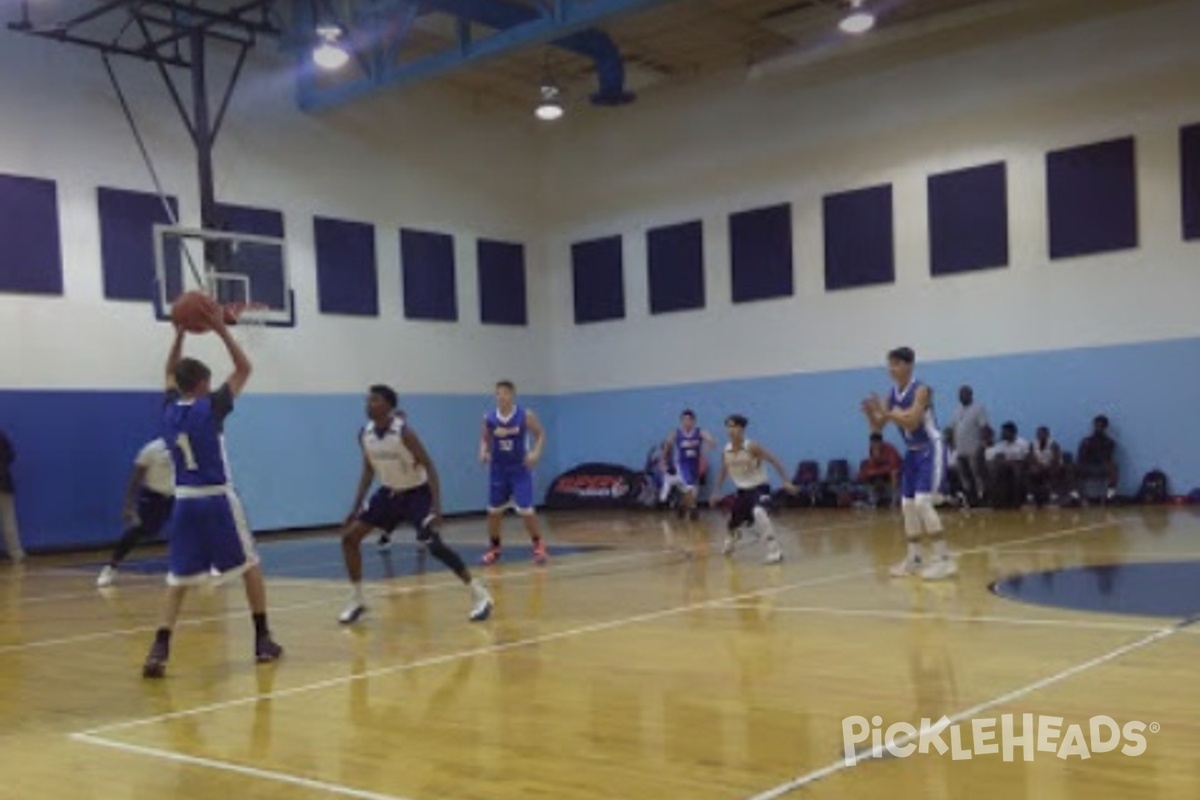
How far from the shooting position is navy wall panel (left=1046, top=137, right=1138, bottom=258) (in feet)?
53.6

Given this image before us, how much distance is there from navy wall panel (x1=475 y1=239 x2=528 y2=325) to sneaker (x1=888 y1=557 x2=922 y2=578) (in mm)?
13147

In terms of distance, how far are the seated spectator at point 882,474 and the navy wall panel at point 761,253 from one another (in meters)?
3.30

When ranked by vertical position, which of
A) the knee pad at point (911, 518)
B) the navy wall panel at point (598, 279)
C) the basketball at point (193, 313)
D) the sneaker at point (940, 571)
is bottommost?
the sneaker at point (940, 571)

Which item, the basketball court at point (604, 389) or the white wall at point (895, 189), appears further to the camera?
the white wall at point (895, 189)

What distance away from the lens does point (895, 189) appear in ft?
60.5

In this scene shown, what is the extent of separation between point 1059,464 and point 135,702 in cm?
1353

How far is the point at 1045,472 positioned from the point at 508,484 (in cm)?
809

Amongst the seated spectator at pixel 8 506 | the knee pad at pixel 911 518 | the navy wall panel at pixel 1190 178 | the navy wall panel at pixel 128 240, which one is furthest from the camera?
the navy wall panel at pixel 128 240

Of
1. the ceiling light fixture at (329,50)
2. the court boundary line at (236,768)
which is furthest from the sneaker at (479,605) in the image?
the ceiling light fixture at (329,50)

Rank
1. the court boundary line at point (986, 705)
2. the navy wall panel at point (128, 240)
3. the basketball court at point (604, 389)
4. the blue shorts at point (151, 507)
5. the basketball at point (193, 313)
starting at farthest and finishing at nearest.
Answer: the navy wall panel at point (128, 240) < the blue shorts at point (151, 507) < the basketball at point (193, 313) < the basketball court at point (604, 389) < the court boundary line at point (986, 705)

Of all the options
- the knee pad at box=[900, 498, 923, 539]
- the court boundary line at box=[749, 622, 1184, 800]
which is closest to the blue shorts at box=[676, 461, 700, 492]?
the knee pad at box=[900, 498, 923, 539]

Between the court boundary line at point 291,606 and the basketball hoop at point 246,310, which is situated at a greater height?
the basketball hoop at point 246,310

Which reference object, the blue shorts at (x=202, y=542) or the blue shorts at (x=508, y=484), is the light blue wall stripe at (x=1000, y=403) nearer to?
the blue shorts at (x=508, y=484)

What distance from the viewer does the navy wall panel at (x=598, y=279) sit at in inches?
864
